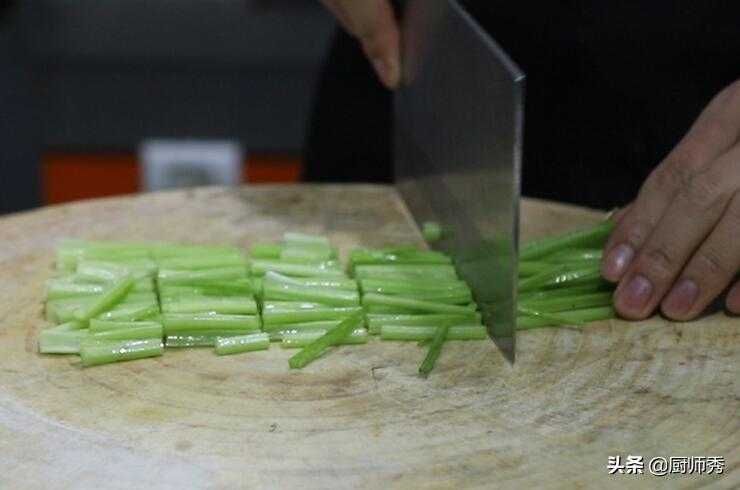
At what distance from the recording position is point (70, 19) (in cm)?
364

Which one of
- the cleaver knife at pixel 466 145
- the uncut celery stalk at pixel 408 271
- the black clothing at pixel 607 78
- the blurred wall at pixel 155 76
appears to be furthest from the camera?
the blurred wall at pixel 155 76

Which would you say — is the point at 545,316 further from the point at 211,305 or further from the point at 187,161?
the point at 187,161

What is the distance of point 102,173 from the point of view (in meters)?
3.67

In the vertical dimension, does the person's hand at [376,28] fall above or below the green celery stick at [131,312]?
above

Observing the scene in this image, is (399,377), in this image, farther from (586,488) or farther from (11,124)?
(11,124)

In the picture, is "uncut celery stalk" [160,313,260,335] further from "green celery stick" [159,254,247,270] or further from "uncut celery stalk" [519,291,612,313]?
"uncut celery stalk" [519,291,612,313]

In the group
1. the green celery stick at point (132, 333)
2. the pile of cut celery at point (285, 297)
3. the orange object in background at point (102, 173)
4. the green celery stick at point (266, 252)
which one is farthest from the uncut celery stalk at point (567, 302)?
the orange object in background at point (102, 173)

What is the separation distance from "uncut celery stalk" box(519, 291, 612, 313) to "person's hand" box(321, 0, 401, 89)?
2.03 feet

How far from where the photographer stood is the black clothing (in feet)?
7.25

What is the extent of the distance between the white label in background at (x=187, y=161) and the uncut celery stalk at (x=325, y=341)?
1.86 meters

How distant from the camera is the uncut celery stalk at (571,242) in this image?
6.61 feet

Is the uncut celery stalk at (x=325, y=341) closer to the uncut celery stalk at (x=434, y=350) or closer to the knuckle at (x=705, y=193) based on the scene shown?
the uncut celery stalk at (x=434, y=350)

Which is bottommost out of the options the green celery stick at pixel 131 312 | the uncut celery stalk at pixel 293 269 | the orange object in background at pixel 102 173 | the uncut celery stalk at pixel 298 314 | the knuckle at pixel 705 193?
the orange object in background at pixel 102 173

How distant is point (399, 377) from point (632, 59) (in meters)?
0.88
